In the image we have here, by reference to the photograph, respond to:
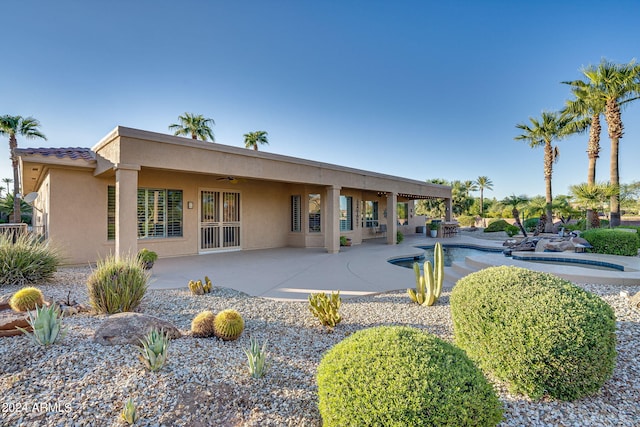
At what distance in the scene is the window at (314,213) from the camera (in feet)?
47.4

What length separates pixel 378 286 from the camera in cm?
713

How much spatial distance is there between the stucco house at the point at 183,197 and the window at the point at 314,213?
0.05 m

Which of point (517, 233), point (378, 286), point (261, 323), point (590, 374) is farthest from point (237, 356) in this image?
point (517, 233)

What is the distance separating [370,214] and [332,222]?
302 inches

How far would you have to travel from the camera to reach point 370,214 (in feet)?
65.3

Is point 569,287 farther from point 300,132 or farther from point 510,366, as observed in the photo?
point 300,132

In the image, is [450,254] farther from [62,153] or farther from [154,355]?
[62,153]

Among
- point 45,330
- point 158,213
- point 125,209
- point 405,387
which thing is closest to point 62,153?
point 158,213

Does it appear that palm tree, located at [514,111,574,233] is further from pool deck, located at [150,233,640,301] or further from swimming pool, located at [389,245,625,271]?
pool deck, located at [150,233,640,301]

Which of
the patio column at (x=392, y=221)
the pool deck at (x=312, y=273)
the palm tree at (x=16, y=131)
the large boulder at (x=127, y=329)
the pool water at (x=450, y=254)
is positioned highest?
the palm tree at (x=16, y=131)

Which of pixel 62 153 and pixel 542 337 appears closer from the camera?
pixel 542 337

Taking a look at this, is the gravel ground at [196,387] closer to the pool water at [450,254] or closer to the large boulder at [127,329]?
the large boulder at [127,329]

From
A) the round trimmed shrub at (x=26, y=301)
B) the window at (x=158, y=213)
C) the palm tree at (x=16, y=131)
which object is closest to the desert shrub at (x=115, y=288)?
the round trimmed shrub at (x=26, y=301)

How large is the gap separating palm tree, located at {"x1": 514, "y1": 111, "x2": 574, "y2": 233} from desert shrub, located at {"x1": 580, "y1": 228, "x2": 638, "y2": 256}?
11.5 meters
